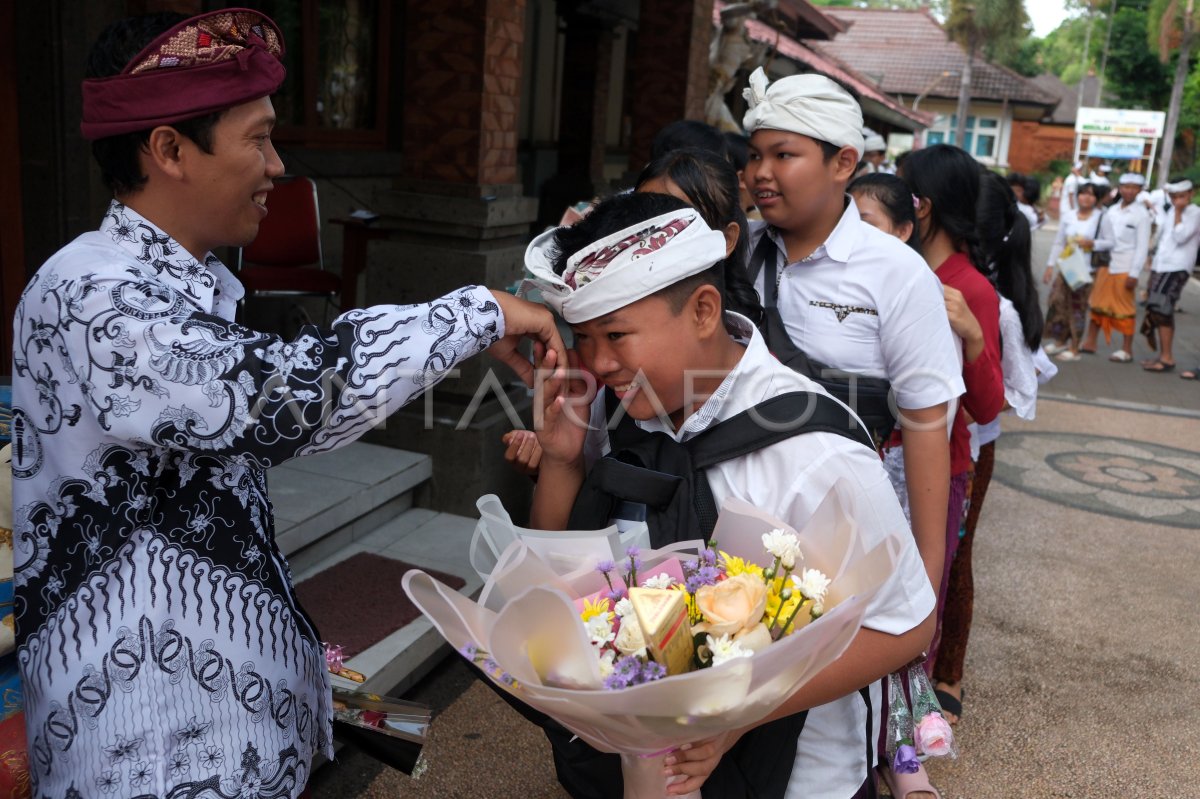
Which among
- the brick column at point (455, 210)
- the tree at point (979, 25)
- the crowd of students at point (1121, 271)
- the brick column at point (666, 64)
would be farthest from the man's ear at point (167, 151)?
the tree at point (979, 25)

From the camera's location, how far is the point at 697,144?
3.80 metres

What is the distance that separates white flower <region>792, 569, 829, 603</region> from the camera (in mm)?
1522

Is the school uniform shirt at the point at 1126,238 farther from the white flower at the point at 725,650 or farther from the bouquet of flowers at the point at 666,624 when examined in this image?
the white flower at the point at 725,650

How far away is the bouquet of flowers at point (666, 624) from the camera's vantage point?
4.50 ft

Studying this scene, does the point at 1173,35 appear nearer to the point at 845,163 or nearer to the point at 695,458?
the point at 845,163

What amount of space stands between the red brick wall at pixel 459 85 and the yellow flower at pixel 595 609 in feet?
13.0

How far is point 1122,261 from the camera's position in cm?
1245

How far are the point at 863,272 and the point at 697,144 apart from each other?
1117 mm

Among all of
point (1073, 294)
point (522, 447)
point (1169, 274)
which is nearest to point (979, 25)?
point (1073, 294)

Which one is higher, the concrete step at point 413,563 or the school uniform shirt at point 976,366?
the school uniform shirt at point 976,366

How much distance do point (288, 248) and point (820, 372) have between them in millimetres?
4604

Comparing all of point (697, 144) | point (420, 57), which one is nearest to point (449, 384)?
point (420, 57)

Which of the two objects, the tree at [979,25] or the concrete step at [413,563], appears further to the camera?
the tree at [979,25]

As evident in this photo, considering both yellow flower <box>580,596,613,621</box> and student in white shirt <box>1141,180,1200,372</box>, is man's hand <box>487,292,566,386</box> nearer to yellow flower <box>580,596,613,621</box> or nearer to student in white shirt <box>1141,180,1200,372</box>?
yellow flower <box>580,596,613,621</box>
